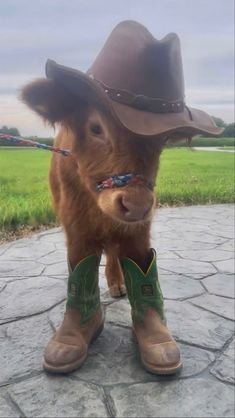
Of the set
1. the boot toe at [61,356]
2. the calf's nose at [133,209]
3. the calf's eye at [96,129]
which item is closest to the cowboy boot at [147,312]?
the boot toe at [61,356]

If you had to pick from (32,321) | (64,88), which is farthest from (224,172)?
(64,88)

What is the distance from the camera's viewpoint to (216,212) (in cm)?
557

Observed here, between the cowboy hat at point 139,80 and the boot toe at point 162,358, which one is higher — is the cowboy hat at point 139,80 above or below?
above

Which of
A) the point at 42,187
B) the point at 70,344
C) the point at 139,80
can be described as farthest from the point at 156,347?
the point at 42,187

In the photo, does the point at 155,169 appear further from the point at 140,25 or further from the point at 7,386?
the point at 7,386

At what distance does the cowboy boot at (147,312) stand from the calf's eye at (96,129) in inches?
25.1

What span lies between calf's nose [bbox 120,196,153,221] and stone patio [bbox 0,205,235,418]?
674 millimetres

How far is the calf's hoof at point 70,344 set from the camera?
1939 millimetres

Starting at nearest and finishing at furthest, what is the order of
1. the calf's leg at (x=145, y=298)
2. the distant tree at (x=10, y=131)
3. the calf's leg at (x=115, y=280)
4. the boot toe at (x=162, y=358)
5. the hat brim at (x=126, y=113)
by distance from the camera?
the hat brim at (x=126, y=113) < the boot toe at (x=162, y=358) < the calf's leg at (x=145, y=298) < the distant tree at (x=10, y=131) < the calf's leg at (x=115, y=280)

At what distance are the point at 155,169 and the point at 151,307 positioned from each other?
696 mm

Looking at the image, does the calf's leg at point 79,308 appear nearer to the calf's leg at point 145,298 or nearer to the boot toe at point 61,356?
the boot toe at point 61,356

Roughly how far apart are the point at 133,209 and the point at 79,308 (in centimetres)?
74

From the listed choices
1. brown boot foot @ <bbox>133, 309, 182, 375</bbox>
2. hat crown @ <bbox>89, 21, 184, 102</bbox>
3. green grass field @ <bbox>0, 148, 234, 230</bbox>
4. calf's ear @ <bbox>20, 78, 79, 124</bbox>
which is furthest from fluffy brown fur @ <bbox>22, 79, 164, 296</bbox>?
green grass field @ <bbox>0, 148, 234, 230</bbox>

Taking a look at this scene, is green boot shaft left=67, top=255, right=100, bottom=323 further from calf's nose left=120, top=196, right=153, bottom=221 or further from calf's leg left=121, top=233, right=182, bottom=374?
calf's nose left=120, top=196, right=153, bottom=221
